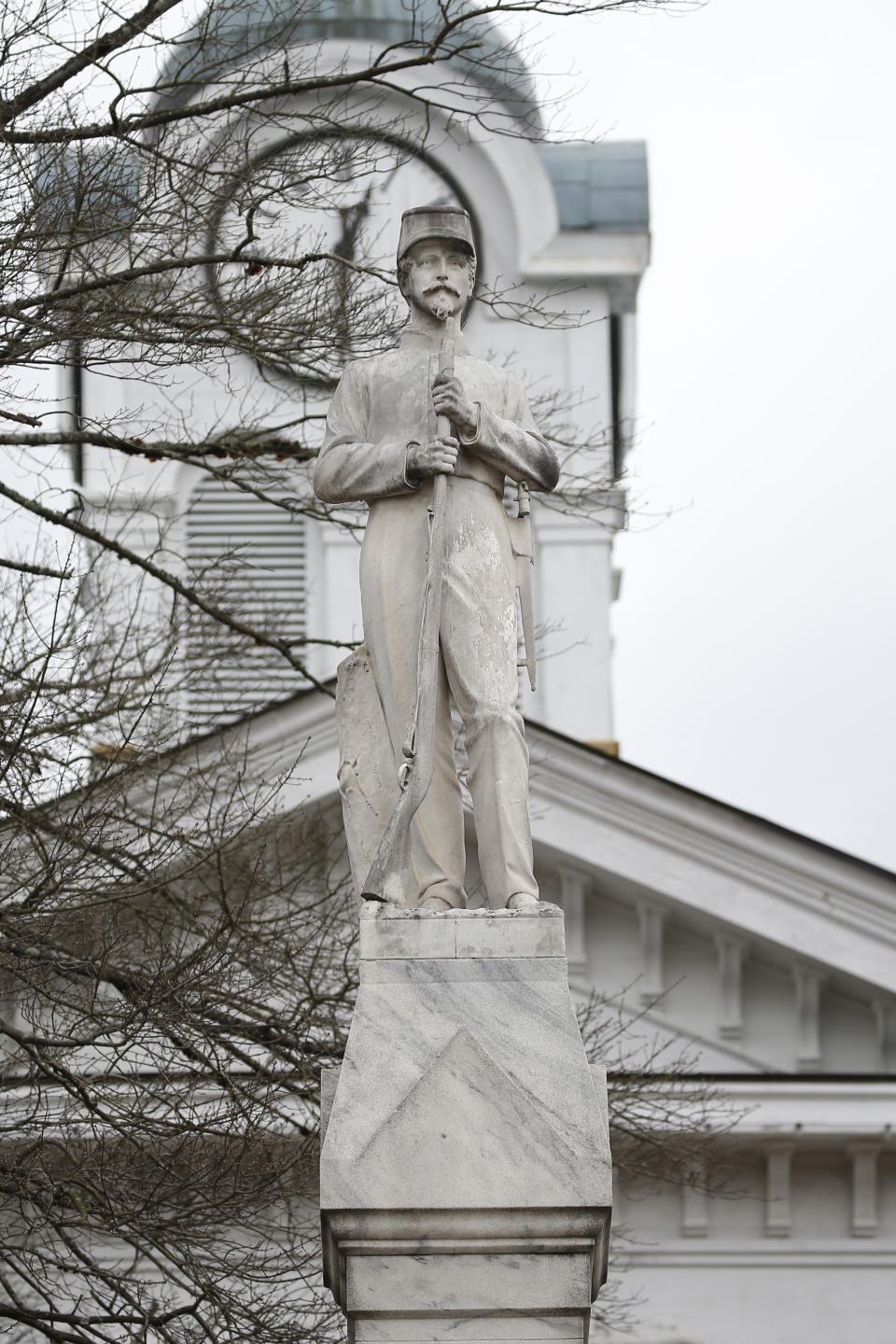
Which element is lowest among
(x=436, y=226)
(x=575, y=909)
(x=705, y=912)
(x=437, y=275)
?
(x=437, y=275)

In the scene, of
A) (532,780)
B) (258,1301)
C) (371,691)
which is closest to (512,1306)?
(371,691)

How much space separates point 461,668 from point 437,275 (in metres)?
1.50

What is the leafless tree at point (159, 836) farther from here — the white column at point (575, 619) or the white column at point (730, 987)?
the white column at point (575, 619)

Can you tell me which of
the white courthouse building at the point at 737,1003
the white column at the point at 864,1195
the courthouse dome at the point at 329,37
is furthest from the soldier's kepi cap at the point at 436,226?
the white column at the point at 864,1195

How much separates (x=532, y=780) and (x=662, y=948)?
1846mm

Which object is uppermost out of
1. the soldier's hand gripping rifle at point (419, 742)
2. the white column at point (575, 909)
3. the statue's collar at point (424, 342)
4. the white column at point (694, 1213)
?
the white column at point (575, 909)

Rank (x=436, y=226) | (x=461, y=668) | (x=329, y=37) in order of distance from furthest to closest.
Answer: (x=329, y=37), (x=436, y=226), (x=461, y=668)

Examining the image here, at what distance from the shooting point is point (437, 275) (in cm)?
984

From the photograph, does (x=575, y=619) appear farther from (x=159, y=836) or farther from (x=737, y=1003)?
(x=159, y=836)

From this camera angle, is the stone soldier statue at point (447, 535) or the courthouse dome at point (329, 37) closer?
the stone soldier statue at point (447, 535)

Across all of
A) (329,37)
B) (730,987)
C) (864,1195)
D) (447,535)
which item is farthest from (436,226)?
(329,37)

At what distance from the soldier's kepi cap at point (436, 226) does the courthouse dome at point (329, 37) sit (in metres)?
4.29

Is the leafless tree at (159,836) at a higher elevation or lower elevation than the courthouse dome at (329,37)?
lower

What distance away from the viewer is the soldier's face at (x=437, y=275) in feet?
32.3
